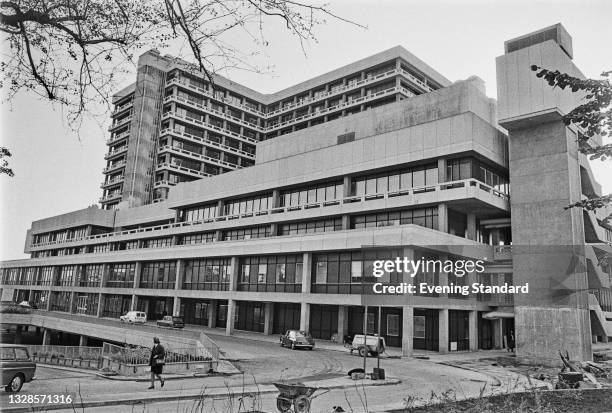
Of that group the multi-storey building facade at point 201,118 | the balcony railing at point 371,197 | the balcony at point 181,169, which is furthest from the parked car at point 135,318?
A: the balcony at point 181,169

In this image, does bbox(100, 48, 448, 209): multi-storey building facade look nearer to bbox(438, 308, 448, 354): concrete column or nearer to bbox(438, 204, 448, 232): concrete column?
bbox(438, 204, 448, 232): concrete column

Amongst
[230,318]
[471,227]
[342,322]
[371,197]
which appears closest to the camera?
[342,322]

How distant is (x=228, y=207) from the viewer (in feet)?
204

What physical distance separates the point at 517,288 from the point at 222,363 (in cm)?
2382

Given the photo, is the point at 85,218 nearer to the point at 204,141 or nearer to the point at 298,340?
the point at 204,141

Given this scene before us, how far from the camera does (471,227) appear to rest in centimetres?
4297

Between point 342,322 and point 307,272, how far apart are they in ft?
17.4

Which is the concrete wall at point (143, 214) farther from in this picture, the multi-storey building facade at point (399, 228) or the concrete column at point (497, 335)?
the concrete column at point (497, 335)

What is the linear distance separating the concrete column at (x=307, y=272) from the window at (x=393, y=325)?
24.3 feet

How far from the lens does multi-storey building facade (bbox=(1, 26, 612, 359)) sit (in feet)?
119

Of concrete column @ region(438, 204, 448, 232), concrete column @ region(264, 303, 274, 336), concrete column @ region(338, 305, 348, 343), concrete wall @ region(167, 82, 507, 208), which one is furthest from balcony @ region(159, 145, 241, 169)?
concrete column @ region(438, 204, 448, 232)

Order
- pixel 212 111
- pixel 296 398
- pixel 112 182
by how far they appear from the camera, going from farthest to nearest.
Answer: pixel 112 182 < pixel 212 111 < pixel 296 398

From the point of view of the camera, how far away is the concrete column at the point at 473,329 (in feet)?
133

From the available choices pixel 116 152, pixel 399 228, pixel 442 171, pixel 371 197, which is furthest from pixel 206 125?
pixel 399 228
